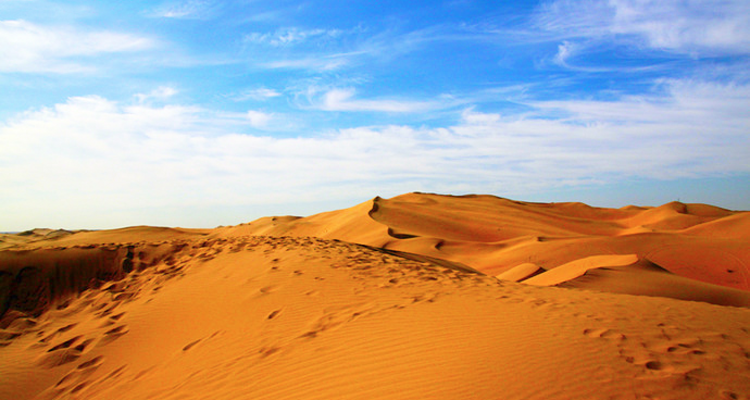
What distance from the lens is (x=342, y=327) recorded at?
5.35 metres

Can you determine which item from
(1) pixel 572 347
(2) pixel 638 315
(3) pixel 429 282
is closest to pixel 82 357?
(3) pixel 429 282

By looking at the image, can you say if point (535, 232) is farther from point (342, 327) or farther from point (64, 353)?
point (64, 353)

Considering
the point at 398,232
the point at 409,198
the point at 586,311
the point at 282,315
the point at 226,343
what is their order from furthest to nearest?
the point at 409,198
the point at 398,232
the point at 282,315
the point at 226,343
the point at 586,311

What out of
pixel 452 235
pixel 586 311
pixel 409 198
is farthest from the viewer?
pixel 409 198

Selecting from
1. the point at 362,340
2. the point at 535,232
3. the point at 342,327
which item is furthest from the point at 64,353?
the point at 535,232

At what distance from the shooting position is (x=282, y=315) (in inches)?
241

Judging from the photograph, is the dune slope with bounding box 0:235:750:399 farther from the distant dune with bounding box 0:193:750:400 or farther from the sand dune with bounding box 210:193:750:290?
the sand dune with bounding box 210:193:750:290

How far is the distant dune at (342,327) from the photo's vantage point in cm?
360

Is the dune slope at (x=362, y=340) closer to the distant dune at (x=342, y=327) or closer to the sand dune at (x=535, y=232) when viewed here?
the distant dune at (x=342, y=327)

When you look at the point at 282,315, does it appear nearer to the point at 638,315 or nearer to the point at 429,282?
the point at 429,282

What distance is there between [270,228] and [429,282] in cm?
2009

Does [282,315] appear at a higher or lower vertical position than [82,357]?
higher

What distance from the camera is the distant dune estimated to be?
3.60 m

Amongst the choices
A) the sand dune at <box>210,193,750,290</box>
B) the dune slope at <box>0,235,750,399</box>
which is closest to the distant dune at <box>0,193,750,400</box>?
the dune slope at <box>0,235,750,399</box>
